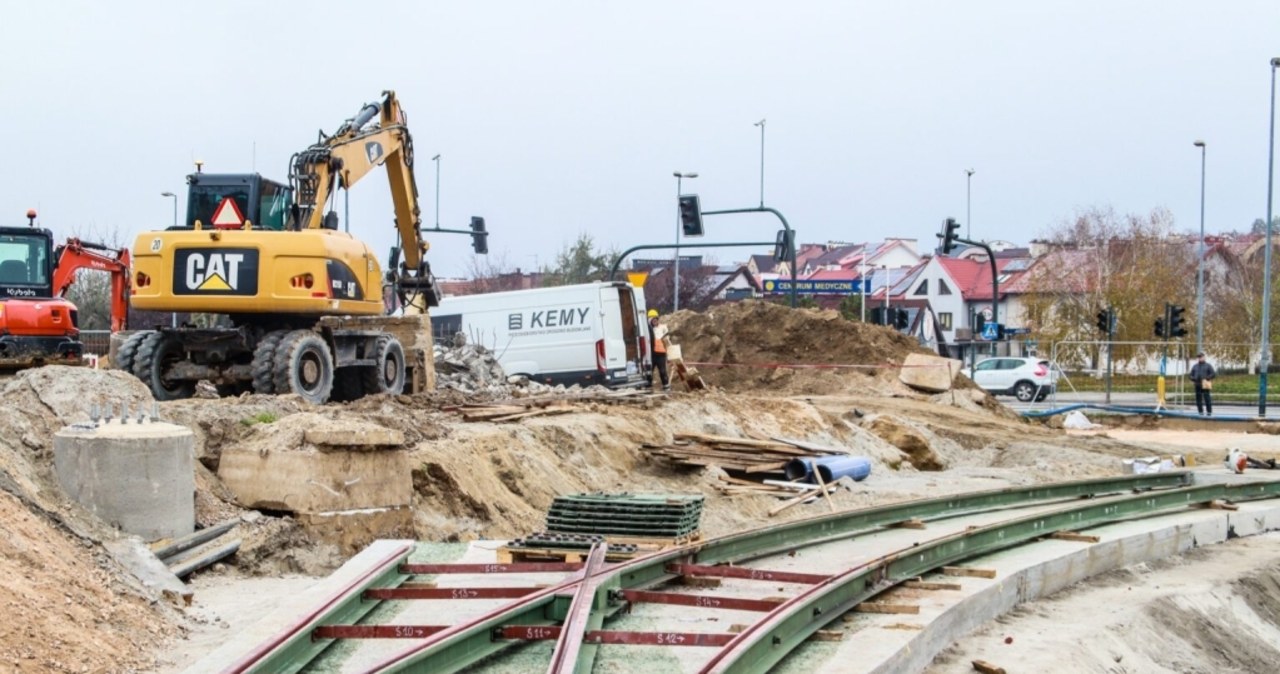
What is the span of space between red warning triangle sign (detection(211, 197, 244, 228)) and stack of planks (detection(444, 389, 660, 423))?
3.46 m

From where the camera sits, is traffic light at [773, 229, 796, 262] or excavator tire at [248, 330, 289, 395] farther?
traffic light at [773, 229, 796, 262]

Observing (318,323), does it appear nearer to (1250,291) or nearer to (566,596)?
(566,596)

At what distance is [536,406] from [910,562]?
8.65 meters

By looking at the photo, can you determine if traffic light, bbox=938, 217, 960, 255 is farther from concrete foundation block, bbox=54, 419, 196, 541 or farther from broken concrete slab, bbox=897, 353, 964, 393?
concrete foundation block, bbox=54, 419, 196, 541

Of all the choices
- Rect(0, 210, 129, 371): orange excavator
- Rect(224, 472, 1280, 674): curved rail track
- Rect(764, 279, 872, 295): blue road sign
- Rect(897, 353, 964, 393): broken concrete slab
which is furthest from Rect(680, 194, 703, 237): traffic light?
Rect(764, 279, 872, 295): blue road sign

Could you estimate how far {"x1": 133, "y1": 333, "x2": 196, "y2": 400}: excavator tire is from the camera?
18094 mm

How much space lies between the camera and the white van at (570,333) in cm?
2628

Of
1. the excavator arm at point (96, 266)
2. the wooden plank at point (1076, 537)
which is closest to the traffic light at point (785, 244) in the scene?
the excavator arm at point (96, 266)

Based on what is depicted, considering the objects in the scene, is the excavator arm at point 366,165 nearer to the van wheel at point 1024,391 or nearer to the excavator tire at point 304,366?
the excavator tire at point 304,366

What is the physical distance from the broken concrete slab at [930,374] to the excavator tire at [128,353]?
1810 cm

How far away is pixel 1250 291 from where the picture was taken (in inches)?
2400

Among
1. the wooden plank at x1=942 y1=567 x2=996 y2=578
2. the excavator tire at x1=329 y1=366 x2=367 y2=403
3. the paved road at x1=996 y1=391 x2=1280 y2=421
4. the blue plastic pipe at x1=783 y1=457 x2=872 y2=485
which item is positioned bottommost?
the paved road at x1=996 y1=391 x2=1280 y2=421

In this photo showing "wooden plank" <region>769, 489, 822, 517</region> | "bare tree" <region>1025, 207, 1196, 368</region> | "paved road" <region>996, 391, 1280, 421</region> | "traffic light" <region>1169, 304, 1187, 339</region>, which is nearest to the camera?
"wooden plank" <region>769, 489, 822, 517</region>

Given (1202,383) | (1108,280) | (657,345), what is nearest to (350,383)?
(657,345)
